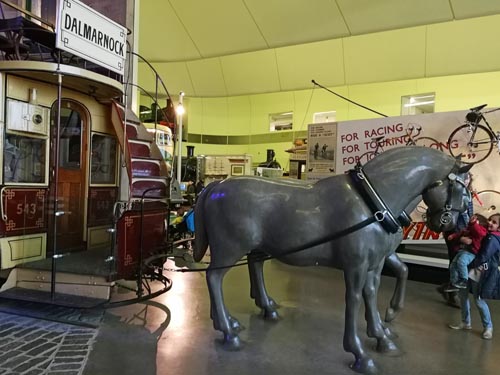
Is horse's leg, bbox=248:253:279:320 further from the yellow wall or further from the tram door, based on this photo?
the yellow wall

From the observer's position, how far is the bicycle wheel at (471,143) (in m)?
5.27

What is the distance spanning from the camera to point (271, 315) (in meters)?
4.10

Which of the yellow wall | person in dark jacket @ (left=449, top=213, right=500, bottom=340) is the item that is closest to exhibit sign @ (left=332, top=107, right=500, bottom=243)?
person in dark jacket @ (left=449, top=213, right=500, bottom=340)

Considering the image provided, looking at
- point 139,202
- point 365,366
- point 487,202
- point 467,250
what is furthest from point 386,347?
point 139,202

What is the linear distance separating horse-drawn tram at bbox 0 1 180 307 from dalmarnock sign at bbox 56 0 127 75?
0.02 metres

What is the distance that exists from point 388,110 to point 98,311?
9497mm

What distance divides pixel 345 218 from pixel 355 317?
79cm

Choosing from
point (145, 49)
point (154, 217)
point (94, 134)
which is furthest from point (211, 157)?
point (154, 217)

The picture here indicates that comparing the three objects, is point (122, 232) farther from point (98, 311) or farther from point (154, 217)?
point (98, 311)

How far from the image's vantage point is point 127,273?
4145mm

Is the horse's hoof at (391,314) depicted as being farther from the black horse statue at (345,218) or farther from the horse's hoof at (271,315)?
the horse's hoof at (271,315)

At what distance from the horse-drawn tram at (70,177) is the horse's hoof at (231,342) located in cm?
119

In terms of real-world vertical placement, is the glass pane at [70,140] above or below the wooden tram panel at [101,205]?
above

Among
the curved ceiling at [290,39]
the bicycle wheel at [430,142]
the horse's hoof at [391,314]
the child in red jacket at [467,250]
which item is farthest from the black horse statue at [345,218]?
the curved ceiling at [290,39]
